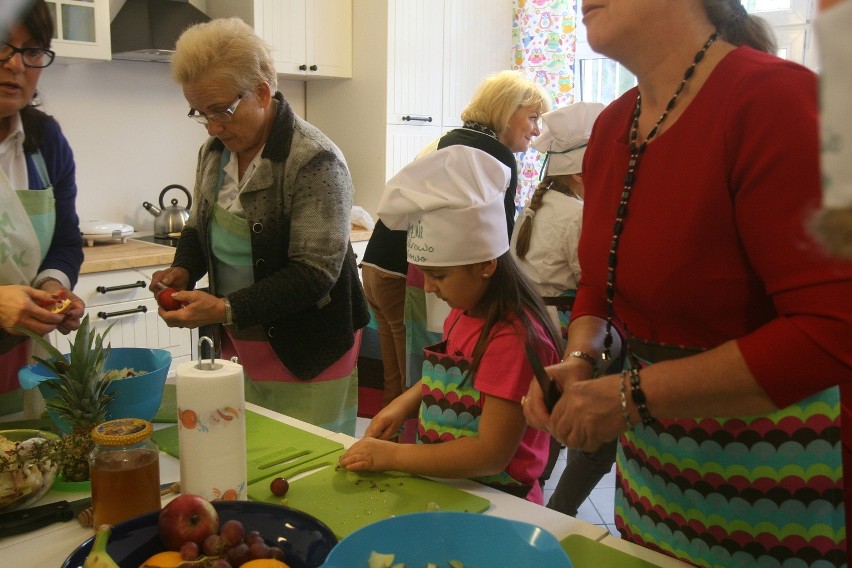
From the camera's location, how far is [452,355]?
4.60ft

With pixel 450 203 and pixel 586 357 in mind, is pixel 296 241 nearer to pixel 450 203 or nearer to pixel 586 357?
pixel 450 203

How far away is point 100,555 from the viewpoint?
821mm

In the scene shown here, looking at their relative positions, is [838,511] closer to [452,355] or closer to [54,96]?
[452,355]

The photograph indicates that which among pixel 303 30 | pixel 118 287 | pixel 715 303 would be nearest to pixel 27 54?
pixel 715 303

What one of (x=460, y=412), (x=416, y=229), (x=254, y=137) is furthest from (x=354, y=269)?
(x=460, y=412)

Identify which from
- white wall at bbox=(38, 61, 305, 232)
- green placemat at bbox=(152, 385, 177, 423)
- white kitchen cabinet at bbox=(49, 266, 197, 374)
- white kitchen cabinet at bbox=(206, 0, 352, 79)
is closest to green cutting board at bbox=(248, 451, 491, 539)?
green placemat at bbox=(152, 385, 177, 423)

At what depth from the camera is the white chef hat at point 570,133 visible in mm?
2613

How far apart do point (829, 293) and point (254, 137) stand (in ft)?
4.29

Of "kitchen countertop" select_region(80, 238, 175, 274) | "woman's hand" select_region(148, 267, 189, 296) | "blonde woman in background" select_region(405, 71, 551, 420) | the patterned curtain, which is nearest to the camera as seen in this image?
"woman's hand" select_region(148, 267, 189, 296)

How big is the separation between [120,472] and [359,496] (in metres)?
0.34

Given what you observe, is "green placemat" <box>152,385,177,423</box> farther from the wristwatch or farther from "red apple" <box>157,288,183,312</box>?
the wristwatch

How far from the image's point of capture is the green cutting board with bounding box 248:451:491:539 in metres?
1.10

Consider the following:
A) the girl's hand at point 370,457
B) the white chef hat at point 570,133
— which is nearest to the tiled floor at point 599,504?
the white chef hat at point 570,133

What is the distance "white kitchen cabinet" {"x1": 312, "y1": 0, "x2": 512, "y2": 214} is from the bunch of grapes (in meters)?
3.35
